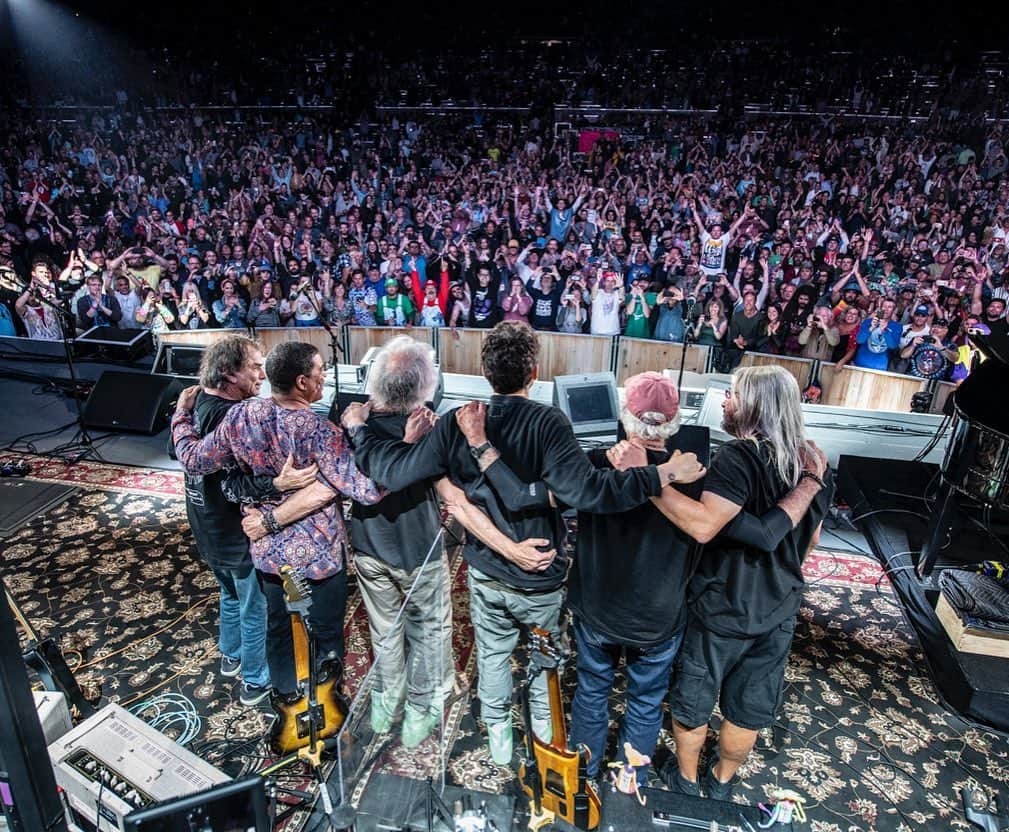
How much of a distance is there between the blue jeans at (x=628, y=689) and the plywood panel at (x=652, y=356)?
462 cm

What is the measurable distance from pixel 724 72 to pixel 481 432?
725 cm

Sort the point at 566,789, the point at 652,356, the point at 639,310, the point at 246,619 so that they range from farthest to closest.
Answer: the point at 639,310, the point at 652,356, the point at 246,619, the point at 566,789

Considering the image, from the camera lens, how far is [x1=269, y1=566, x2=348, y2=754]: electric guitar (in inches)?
81.2

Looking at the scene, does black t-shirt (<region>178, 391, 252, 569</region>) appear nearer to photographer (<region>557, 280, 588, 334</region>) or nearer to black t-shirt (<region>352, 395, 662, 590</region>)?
black t-shirt (<region>352, 395, 662, 590</region>)

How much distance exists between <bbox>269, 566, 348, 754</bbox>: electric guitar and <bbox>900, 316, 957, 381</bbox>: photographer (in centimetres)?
546

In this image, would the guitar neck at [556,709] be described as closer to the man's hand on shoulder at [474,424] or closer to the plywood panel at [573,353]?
the man's hand on shoulder at [474,424]

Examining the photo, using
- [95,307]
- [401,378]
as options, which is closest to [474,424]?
[401,378]

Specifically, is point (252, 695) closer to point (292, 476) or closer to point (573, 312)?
point (292, 476)

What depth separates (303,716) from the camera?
2.23 m

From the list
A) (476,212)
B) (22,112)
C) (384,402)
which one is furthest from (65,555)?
(22,112)

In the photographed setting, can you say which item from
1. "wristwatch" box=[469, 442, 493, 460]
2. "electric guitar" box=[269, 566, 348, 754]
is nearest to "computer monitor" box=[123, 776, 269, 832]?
"electric guitar" box=[269, 566, 348, 754]

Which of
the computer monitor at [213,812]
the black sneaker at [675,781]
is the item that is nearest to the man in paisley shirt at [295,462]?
the computer monitor at [213,812]

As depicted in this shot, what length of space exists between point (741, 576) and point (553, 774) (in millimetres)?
761

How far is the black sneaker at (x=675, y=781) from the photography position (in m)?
2.19
